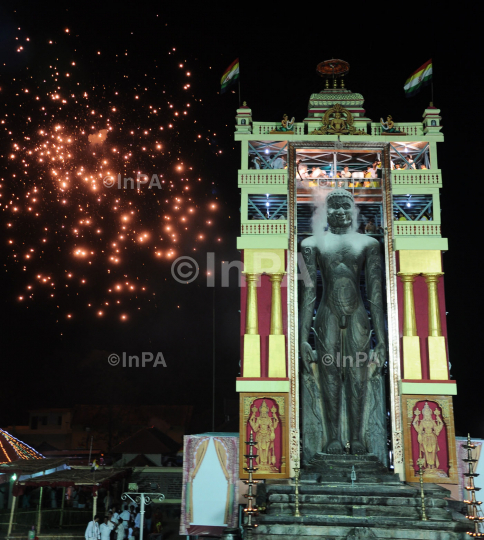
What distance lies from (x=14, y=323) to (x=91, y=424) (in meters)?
9.41

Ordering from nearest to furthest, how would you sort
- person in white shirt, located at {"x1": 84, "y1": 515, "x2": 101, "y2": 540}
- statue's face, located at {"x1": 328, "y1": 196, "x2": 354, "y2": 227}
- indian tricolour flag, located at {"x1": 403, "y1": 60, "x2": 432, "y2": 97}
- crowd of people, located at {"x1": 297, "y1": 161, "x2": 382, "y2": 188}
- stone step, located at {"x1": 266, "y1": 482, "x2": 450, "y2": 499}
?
stone step, located at {"x1": 266, "y1": 482, "x2": 450, "y2": 499} → person in white shirt, located at {"x1": 84, "y1": 515, "x2": 101, "y2": 540} → statue's face, located at {"x1": 328, "y1": 196, "x2": 354, "y2": 227} → crowd of people, located at {"x1": 297, "y1": 161, "x2": 382, "y2": 188} → indian tricolour flag, located at {"x1": 403, "y1": 60, "x2": 432, "y2": 97}

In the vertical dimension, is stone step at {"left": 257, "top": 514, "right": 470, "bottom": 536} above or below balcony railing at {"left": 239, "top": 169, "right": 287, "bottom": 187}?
below

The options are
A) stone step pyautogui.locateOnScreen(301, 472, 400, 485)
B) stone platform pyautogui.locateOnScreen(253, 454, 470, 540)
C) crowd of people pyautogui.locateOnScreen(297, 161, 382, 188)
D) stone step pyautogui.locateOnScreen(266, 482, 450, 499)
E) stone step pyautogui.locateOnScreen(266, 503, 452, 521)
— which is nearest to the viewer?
stone platform pyautogui.locateOnScreen(253, 454, 470, 540)

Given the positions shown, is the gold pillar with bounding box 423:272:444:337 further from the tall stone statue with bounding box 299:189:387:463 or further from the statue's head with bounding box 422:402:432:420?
the statue's head with bounding box 422:402:432:420

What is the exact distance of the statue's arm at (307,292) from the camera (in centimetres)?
1516

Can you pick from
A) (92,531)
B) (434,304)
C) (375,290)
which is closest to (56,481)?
(92,531)

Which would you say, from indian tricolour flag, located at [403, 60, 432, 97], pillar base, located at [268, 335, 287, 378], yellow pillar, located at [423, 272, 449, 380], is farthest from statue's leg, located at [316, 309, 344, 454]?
indian tricolour flag, located at [403, 60, 432, 97]

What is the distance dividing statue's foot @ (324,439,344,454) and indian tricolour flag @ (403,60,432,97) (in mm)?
10236

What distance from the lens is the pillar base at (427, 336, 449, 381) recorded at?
14.7 meters

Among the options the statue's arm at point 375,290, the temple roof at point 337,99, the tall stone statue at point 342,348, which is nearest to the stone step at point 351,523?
the tall stone statue at point 342,348

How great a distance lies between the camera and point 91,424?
36.5 metres

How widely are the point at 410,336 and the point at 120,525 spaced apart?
29.8 ft

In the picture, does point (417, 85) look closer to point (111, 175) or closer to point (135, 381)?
point (111, 175)

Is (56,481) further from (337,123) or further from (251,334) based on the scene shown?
(337,123)
